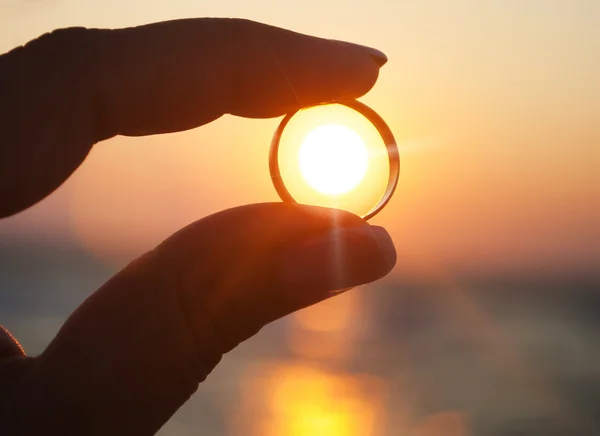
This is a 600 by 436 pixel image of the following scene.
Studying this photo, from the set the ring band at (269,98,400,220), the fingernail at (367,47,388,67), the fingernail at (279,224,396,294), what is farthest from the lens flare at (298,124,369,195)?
the fingernail at (279,224,396,294)

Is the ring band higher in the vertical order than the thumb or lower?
higher

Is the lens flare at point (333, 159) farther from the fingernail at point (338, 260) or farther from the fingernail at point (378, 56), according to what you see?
the fingernail at point (338, 260)

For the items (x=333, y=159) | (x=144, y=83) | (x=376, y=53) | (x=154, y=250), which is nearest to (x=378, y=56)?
(x=376, y=53)

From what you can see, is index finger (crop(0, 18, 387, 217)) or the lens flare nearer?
index finger (crop(0, 18, 387, 217))

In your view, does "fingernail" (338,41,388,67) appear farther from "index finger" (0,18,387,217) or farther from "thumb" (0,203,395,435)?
"thumb" (0,203,395,435)

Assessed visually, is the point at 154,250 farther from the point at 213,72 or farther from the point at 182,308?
the point at 213,72

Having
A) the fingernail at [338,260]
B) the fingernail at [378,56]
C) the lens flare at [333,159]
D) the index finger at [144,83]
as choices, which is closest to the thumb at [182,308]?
the fingernail at [338,260]

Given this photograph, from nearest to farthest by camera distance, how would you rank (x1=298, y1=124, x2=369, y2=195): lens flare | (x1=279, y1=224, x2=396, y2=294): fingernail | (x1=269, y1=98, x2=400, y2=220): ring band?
(x1=279, y1=224, x2=396, y2=294): fingernail, (x1=269, y1=98, x2=400, y2=220): ring band, (x1=298, y1=124, x2=369, y2=195): lens flare
